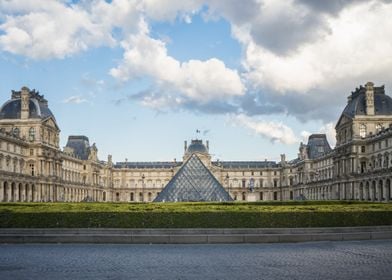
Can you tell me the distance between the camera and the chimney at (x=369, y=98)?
8531 cm

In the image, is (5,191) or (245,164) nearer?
(5,191)

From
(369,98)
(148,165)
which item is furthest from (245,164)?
(369,98)

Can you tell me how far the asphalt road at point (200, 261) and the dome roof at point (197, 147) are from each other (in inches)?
4929

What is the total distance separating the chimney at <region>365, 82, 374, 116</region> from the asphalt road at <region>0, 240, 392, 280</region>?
216 feet

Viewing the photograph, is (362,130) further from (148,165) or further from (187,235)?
(148,165)

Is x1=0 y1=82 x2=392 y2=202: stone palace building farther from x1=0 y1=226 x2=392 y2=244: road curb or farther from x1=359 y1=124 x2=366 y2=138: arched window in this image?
x1=0 y1=226 x2=392 y2=244: road curb

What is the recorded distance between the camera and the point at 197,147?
5915 inches

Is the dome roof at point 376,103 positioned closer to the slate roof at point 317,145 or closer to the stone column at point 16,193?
the slate roof at point 317,145

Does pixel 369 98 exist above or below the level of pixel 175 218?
above

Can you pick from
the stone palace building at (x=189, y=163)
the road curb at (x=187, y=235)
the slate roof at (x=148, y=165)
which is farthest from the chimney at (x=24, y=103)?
the road curb at (x=187, y=235)

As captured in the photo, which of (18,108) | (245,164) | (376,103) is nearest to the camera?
(376,103)

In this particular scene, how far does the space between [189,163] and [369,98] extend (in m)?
35.8

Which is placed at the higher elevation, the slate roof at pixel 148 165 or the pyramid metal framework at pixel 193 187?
the slate roof at pixel 148 165

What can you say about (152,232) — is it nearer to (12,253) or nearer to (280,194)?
(12,253)
